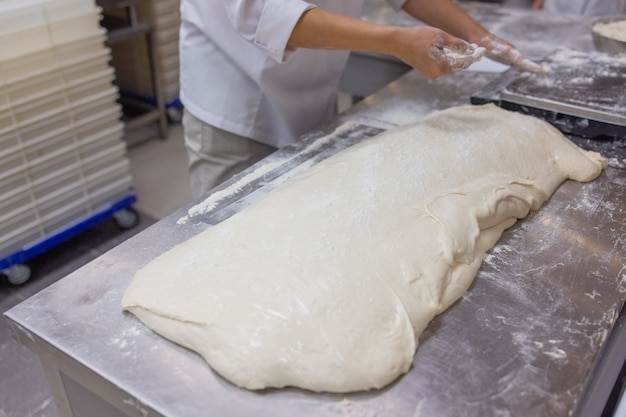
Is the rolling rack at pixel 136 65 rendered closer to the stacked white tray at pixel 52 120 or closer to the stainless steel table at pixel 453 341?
the stacked white tray at pixel 52 120

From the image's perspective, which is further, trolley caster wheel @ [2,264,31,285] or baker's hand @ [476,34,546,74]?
trolley caster wheel @ [2,264,31,285]

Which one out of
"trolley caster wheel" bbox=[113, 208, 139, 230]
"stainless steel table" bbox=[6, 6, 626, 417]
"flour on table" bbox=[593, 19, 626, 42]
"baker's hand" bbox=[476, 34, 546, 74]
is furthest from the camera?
"trolley caster wheel" bbox=[113, 208, 139, 230]

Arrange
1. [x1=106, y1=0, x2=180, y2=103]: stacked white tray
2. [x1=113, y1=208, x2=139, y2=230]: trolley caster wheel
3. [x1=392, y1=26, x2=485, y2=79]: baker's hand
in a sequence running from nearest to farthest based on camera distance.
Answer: [x1=392, y1=26, x2=485, y2=79]: baker's hand, [x1=113, y1=208, x2=139, y2=230]: trolley caster wheel, [x1=106, y1=0, x2=180, y2=103]: stacked white tray

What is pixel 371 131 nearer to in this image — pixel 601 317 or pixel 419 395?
pixel 601 317

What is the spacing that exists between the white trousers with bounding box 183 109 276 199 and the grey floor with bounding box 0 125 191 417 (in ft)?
2.58

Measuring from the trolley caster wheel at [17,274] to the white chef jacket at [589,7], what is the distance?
2760mm

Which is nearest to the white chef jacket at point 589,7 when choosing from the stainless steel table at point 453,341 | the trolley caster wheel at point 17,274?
the stainless steel table at point 453,341

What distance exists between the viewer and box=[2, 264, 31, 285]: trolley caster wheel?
2230 mm

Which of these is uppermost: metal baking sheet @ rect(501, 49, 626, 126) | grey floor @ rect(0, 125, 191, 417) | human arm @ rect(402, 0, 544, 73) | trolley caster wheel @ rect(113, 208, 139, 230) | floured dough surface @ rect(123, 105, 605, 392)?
human arm @ rect(402, 0, 544, 73)

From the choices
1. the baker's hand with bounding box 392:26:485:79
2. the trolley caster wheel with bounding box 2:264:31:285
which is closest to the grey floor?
the trolley caster wheel with bounding box 2:264:31:285

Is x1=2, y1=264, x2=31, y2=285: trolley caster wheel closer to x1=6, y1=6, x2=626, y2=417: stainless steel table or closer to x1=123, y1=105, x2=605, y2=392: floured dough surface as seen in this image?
x1=6, y1=6, x2=626, y2=417: stainless steel table

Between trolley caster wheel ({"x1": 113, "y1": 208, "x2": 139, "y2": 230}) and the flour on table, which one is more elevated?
the flour on table

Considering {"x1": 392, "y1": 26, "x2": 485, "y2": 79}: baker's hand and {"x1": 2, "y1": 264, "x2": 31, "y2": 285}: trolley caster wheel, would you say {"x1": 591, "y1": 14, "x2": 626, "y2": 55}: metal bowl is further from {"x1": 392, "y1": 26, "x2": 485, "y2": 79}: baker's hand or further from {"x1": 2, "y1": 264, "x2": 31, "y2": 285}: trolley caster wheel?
{"x1": 2, "y1": 264, "x2": 31, "y2": 285}: trolley caster wheel

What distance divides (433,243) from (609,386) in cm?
41
